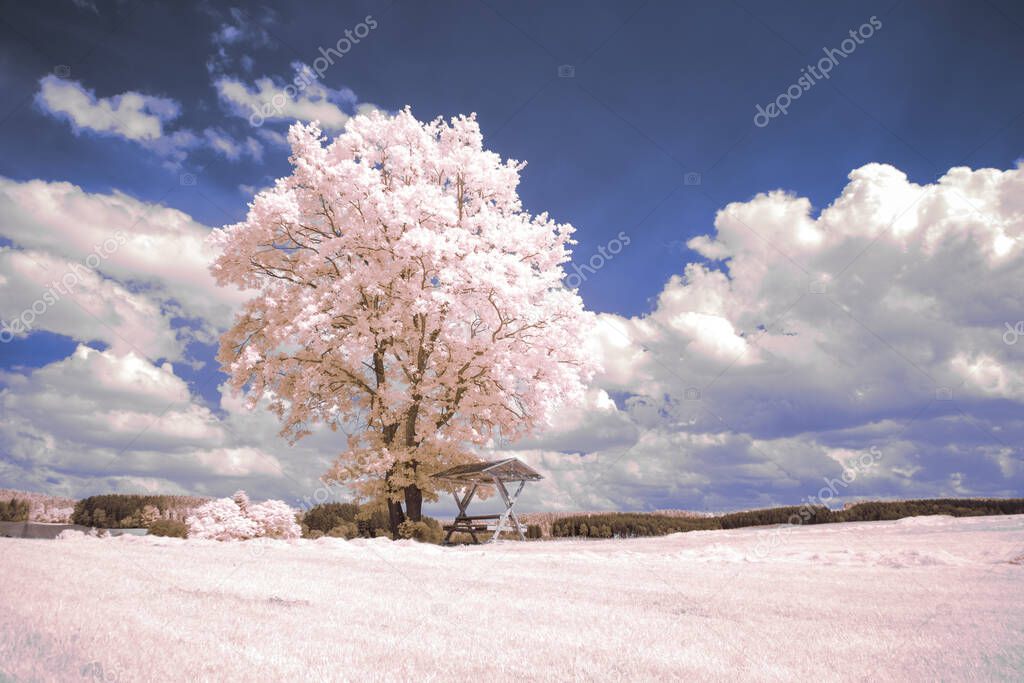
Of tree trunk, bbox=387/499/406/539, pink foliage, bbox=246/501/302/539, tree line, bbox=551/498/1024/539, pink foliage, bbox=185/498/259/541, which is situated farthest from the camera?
tree line, bbox=551/498/1024/539

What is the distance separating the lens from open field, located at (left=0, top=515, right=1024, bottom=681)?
3.17 metres

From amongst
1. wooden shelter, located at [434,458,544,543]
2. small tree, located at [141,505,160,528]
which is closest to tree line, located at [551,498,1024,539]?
wooden shelter, located at [434,458,544,543]

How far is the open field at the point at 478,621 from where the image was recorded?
3166 millimetres

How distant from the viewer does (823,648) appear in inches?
160

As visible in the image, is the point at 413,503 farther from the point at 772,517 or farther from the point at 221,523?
the point at 772,517

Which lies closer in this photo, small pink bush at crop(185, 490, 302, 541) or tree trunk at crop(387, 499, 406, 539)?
small pink bush at crop(185, 490, 302, 541)

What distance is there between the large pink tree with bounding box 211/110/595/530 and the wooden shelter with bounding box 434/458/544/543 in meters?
0.76

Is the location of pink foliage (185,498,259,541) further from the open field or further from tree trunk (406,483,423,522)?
the open field

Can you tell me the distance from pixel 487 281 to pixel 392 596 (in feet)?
35.6

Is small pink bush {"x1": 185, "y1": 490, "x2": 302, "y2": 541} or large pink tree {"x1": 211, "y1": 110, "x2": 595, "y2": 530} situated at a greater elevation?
Result: large pink tree {"x1": 211, "y1": 110, "x2": 595, "y2": 530}

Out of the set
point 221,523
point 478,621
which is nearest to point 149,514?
point 221,523

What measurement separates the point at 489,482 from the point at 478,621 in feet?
46.0

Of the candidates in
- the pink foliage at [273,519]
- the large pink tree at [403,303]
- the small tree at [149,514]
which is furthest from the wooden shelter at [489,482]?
the small tree at [149,514]

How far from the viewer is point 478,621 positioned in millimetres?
4336
